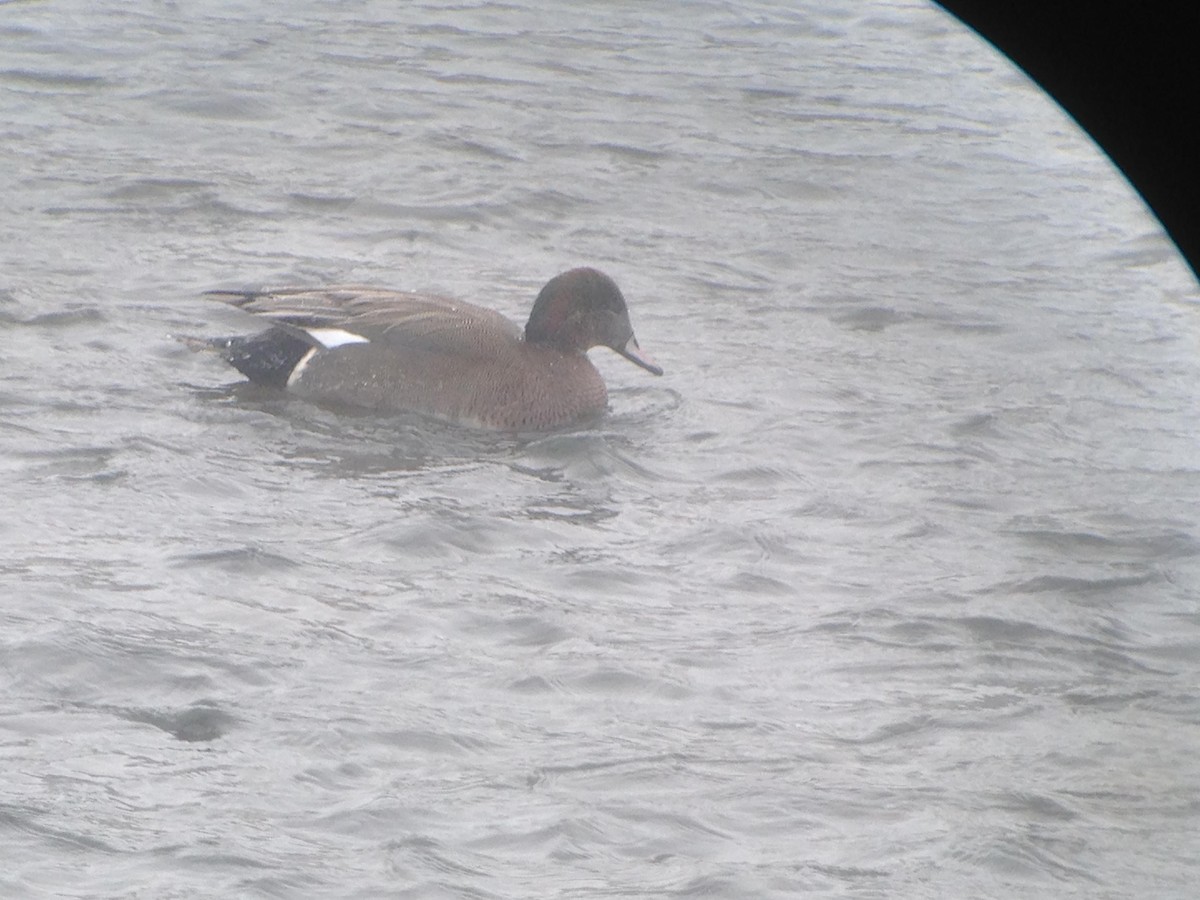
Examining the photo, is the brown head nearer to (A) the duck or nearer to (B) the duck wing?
(A) the duck

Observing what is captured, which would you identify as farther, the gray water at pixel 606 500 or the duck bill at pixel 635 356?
the duck bill at pixel 635 356

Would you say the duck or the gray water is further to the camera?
the duck

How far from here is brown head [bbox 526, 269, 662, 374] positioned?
8.32m

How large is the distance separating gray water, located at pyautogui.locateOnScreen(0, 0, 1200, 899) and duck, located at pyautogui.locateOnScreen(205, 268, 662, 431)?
149 millimetres

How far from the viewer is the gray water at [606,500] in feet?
15.3

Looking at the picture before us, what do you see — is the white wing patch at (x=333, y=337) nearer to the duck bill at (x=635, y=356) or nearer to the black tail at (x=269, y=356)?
the black tail at (x=269, y=356)

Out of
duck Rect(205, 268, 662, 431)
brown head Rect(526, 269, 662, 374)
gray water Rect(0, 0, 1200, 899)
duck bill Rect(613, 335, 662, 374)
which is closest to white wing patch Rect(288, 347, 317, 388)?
duck Rect(205, 268, 662, 431)

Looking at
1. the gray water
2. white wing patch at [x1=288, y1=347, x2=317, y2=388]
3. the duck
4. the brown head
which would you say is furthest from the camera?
the brown head

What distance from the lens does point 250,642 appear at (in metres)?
5.60

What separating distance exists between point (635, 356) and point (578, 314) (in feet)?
1.05

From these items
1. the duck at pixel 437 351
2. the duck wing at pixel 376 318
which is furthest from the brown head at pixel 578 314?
the duck wing at pixel 376 318

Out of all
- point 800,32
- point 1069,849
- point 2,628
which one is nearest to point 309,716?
point 2,628

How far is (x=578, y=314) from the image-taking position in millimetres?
8352

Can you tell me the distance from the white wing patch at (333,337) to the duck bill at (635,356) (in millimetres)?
1132
